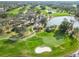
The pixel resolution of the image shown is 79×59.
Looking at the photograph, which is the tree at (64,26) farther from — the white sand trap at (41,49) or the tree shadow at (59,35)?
the white sand trap at (41,49)

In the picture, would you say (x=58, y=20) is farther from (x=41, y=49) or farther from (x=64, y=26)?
(x=41, y=49)

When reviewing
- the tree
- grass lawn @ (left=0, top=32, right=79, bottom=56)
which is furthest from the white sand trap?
the tree

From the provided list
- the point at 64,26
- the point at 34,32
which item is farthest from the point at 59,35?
the point at 34,32

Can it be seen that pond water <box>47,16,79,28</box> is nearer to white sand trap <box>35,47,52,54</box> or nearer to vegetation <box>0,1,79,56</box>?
vegetation <box>0,1,79,56</box>

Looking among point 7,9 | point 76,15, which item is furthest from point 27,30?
point 76,15

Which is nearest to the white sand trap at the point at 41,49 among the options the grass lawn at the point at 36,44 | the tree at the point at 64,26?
the grass lawn at the point at 36,44

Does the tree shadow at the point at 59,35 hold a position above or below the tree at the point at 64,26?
below

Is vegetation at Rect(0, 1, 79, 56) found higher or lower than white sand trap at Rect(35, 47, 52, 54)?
higher

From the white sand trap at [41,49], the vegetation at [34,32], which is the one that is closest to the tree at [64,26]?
the vegetation at [34,32]

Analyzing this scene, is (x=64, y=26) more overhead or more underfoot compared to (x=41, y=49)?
more overhead

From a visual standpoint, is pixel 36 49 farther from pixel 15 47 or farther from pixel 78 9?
pixel 78 9

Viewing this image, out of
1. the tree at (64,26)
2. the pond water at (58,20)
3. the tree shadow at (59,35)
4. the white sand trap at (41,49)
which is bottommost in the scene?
the white sand trap at (41,49)
